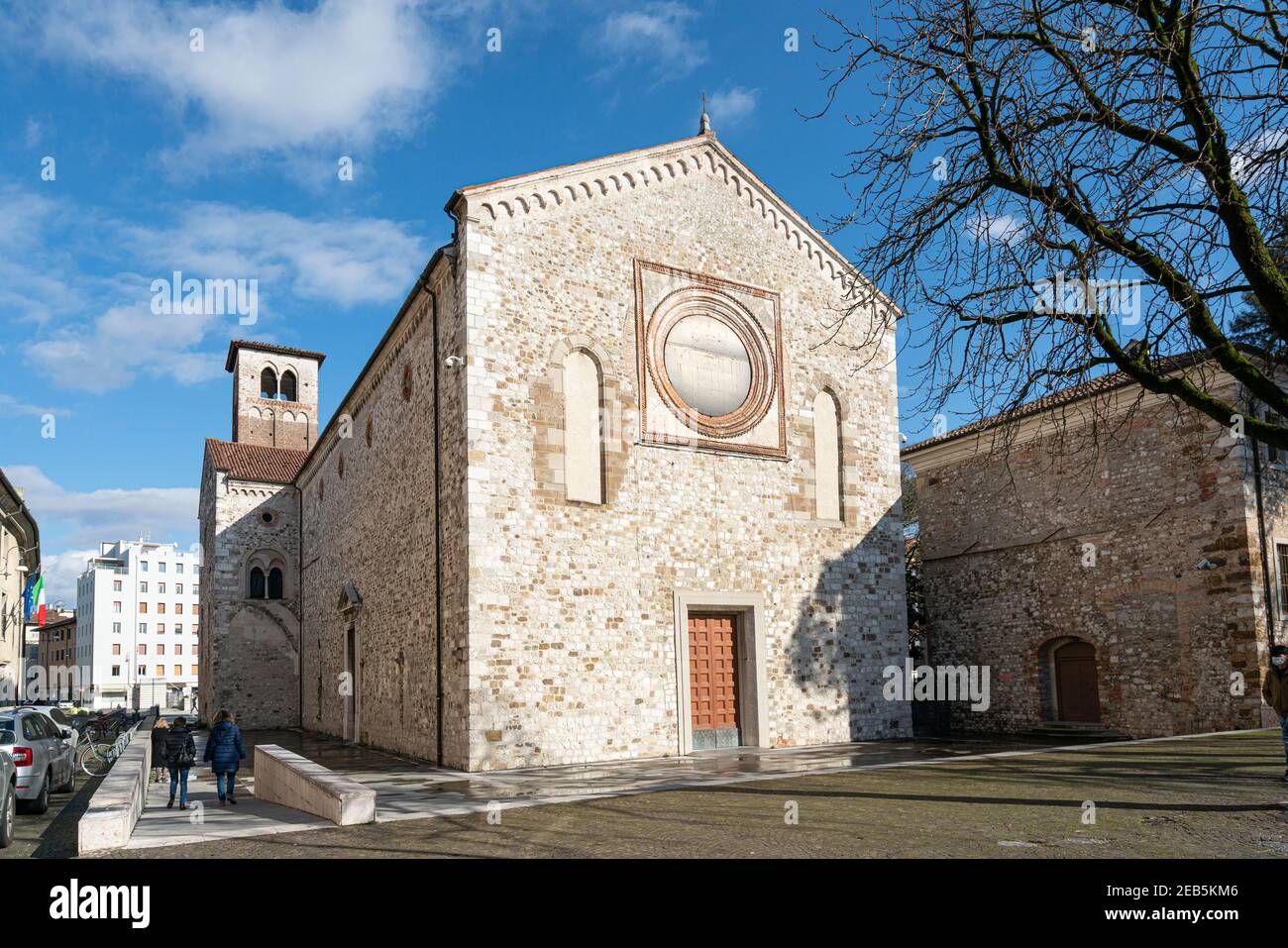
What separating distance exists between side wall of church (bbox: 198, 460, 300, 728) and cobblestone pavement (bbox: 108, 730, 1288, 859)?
949 inches

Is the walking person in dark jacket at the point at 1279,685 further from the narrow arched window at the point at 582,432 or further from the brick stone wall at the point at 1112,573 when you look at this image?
the narrow arched window at the point at 582,432

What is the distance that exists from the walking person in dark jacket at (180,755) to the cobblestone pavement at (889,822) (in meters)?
4.13

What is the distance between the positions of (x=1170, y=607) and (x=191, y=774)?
1834 cm

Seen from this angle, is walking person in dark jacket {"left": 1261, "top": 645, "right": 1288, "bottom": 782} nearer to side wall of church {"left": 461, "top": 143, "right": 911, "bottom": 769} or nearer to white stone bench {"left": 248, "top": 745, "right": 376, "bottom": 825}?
side wall of church {"left": 461, "top": 143, "right": 911, "bottom": 769}

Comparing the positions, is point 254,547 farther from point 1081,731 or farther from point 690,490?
point 1081,731

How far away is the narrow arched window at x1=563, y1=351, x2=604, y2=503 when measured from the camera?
16.3 meters

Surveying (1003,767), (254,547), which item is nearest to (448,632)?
(1003,767)

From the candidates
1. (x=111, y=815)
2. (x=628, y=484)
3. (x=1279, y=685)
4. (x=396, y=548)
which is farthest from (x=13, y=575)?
(x=1279, y=685)

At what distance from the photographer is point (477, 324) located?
1562 centimetres

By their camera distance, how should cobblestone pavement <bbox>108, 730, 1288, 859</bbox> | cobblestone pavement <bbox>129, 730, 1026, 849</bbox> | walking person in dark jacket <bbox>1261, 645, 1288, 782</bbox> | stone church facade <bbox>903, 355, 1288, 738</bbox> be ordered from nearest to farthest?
1. cobblestone pavement <bbox>108, 730, 1288, 859</bbox>
2. cobblestone pavement <bbox>129, 730, 1026, 849</bbox>
3. walking person in dark jacket <bbox>1261, 645, 1288, 782</bbox>
4. stone church facade <bbox>903, 355, 1288, 738</bbox>

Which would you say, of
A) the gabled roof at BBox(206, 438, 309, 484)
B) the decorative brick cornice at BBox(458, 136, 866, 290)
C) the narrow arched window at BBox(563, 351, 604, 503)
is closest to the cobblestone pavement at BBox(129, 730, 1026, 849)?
the narrow arched window at BBox(563, 351, 604, 503)

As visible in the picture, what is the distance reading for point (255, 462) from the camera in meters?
35.1

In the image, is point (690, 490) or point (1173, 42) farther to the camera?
point (690, 490)

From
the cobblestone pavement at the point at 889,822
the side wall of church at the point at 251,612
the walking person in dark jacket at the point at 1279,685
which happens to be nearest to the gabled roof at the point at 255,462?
the side wall of church at the point at 251,612
